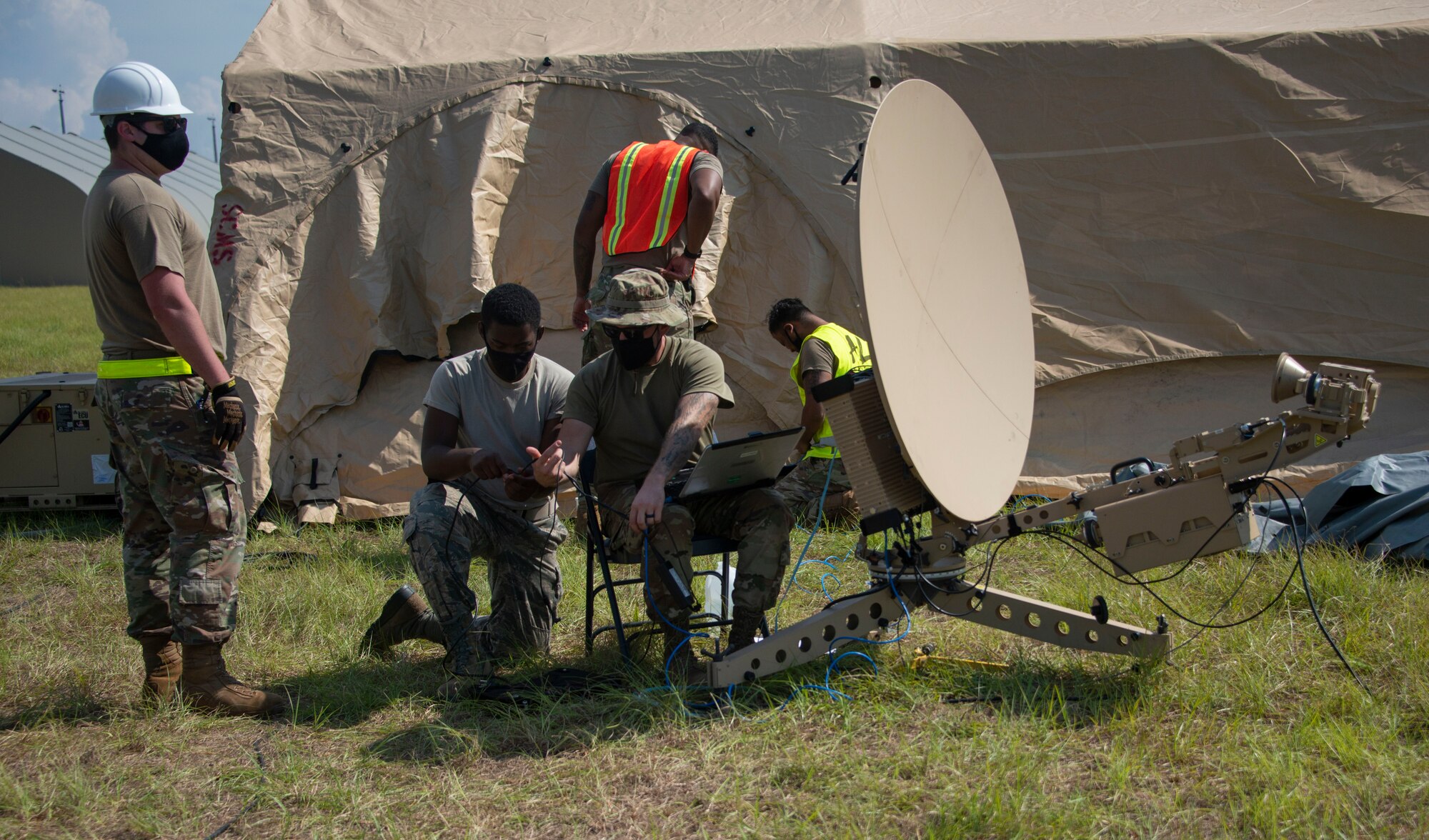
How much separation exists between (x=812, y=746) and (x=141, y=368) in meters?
2.17

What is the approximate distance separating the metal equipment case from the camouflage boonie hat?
355 cm

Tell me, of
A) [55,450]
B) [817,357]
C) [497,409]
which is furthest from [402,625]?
[55,450]

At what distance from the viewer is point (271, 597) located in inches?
169

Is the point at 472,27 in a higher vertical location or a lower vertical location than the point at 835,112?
higher

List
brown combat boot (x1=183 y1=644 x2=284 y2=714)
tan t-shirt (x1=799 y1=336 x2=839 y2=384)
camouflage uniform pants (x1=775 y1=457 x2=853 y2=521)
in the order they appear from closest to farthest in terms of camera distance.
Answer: brown combat boot (x1=183 y1=644 x2=284 y2=714) → tan t-shirt (x1=799 y1=336 x2=839 y2=384) → camouflage uniform pants (x1=775 y1=457 x2=853 y2=521)

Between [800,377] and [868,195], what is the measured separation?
2285mm

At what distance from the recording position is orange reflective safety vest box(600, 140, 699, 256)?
4457 mm

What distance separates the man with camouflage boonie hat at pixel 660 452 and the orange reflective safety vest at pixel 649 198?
0.98m

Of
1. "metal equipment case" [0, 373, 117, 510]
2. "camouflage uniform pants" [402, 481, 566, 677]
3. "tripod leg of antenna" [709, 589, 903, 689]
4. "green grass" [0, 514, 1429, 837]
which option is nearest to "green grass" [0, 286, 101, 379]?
"metal equipment case" [0, 373, 117, 510]

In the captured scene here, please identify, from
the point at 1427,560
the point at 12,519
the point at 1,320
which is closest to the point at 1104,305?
the point at 1427,560

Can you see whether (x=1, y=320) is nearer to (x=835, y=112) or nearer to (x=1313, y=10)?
(x=835, y=112)

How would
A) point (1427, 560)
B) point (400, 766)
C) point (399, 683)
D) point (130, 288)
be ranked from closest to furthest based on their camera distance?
point (400, 766)
point (130, 288)
point (399, 683)
point (1427, 560)

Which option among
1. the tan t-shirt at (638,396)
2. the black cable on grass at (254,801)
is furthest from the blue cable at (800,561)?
the black cable on grass at (254,801)

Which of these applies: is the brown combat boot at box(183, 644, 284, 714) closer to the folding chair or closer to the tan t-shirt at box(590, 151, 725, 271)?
the folding chair
